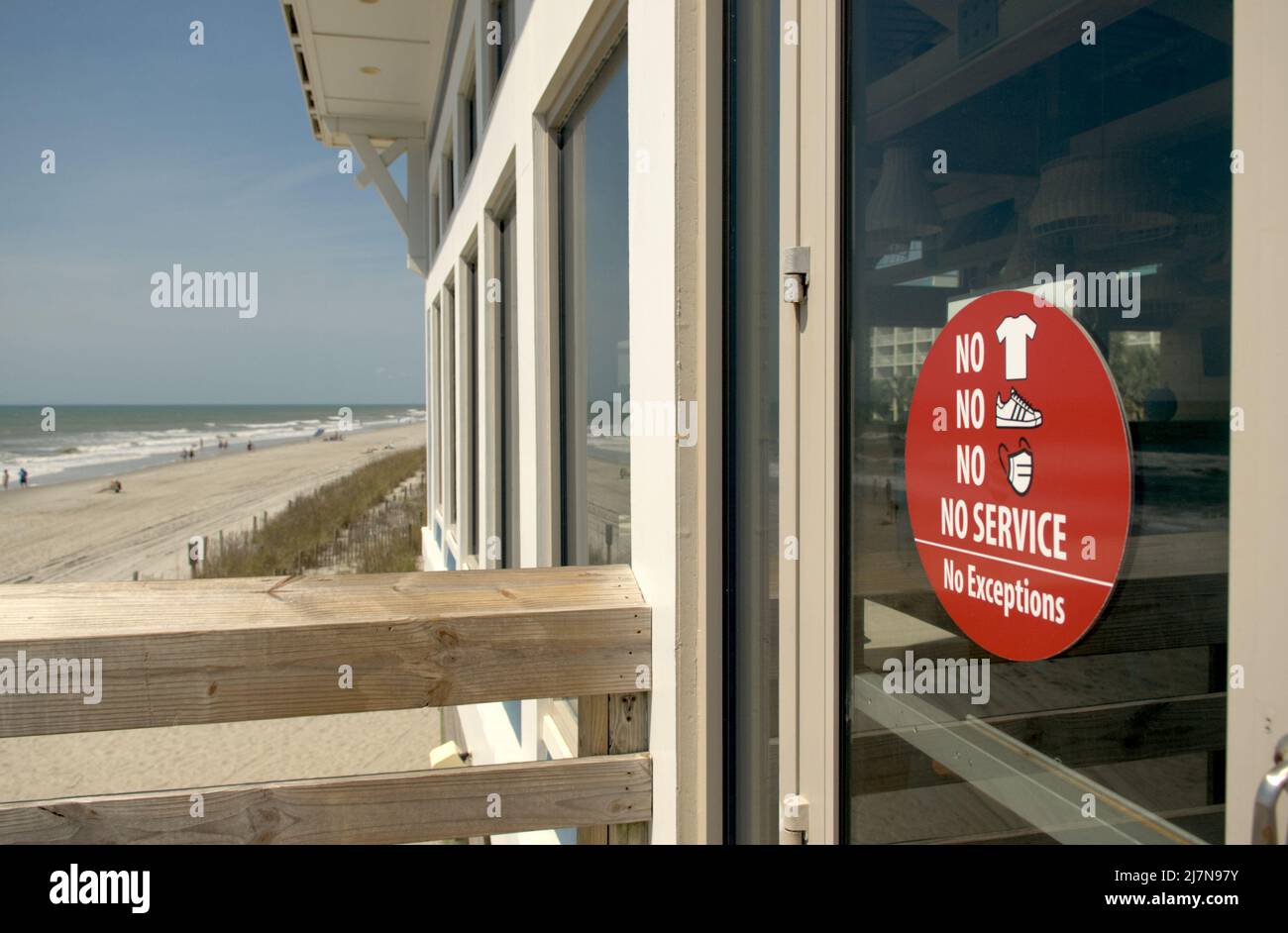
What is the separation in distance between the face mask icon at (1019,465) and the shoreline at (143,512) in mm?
17782

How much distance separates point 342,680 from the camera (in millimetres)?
1443

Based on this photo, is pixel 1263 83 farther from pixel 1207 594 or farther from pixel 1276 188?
pixel 1207 594

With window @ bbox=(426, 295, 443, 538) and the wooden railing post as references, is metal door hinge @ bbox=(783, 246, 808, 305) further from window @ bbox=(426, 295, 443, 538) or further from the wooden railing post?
window @ bbox=(426, 295, 443, 538)

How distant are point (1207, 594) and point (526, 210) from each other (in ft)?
9.04

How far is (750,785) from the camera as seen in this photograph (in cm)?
154

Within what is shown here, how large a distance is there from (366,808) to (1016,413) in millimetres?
1156

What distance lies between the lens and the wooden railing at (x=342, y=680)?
136 centimetres

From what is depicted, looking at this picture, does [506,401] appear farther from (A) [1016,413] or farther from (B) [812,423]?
(A) [1016,413]

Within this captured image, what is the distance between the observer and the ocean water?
35.6 metres

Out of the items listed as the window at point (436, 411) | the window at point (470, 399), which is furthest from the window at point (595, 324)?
the window at point (436, 411)

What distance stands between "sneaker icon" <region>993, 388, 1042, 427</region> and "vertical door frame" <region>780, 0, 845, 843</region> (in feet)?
1.05
